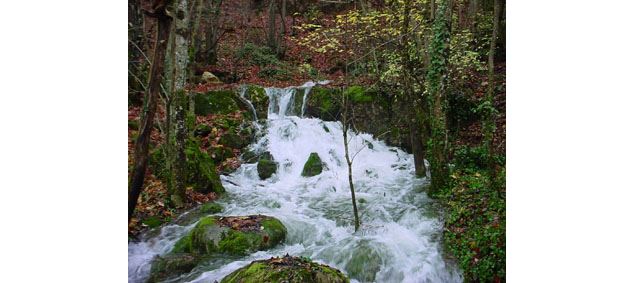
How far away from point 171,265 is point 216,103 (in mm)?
2885

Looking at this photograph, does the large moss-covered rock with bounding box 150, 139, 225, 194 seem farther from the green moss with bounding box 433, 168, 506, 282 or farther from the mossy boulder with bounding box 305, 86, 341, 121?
the green moss with bounding box 433, 168, 506, 282

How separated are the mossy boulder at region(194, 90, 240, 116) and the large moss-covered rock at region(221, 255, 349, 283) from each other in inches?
116

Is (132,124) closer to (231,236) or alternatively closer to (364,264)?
(231,236)

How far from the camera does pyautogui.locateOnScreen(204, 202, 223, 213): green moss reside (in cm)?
458

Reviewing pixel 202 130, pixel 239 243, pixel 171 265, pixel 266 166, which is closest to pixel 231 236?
pixel 239 243

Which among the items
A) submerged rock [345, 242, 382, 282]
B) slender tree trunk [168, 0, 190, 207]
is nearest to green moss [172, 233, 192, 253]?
slender tree trunk [168, 0, 190, 207]

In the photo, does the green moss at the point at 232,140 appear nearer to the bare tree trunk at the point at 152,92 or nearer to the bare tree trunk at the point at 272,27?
the bare tree trunk at the point at 152,92

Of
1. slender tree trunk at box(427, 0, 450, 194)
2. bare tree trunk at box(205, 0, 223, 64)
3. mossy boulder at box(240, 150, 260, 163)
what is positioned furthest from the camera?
bare tree trunk at box(205, 0, 223, 64)

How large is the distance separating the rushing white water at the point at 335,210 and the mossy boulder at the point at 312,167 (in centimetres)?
7

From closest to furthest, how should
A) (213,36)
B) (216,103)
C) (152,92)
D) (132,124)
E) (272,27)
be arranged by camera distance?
(152,92), (132,124), (216,103), (213,36), (272,27)

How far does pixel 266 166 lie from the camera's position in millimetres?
5684

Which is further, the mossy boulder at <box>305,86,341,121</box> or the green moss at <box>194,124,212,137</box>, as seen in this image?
the mossy boulder at <box>305,86,341,121</box>
